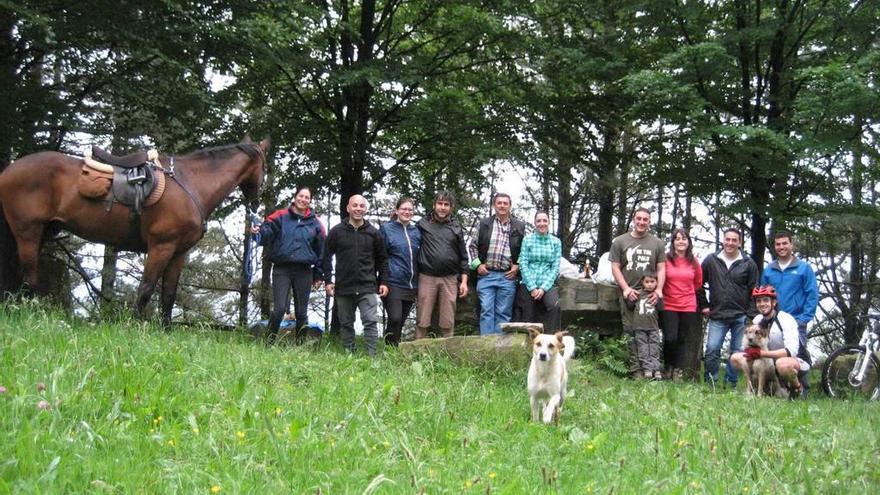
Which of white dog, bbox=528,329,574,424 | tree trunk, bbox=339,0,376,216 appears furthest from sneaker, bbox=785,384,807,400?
tree trunk, bbox=339,0,376,216

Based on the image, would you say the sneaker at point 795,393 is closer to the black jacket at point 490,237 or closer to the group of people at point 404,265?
the group of people at point 404,265

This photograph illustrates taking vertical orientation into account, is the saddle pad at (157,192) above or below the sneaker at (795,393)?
above

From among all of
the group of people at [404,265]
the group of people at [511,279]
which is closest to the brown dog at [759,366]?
the group of people at [511,279]

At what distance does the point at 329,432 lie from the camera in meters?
4.24

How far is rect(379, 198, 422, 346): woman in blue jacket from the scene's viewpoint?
30.0 ft

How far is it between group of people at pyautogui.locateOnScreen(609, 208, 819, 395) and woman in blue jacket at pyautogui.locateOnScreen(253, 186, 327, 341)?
12.4 ft

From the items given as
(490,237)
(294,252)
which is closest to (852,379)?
(490,237)

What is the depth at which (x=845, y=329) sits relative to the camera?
21.6 m

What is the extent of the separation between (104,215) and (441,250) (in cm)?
368

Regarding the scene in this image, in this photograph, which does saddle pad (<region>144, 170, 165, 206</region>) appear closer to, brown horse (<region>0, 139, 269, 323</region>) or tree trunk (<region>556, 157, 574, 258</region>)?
brown horse (<region>0, 139, 269, 323</region>)

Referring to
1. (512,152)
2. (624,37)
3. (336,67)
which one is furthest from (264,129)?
(624,37)

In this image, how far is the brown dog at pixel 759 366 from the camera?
29.2ft

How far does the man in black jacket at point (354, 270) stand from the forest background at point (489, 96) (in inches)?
126

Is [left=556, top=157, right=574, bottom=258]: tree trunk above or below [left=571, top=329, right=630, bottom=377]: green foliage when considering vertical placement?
above
